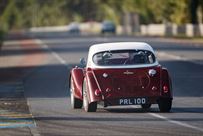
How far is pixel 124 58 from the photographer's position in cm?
1800

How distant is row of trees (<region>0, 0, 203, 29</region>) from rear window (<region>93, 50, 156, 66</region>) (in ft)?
226

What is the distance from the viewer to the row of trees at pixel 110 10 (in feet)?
305

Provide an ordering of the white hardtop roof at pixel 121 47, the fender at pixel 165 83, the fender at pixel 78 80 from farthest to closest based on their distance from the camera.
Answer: the fender at pixel 78 80, the white hardtop roof at pixel 121 47, the fender at pixel 165 83

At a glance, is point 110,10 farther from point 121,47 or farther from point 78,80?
point 121,47

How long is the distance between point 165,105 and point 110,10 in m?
140

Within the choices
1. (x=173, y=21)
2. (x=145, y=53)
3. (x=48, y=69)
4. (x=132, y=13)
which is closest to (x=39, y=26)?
(x=132, y=13)

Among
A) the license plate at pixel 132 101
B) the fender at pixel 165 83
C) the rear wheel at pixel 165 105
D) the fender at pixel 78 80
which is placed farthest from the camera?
the fender at pixel 78 80

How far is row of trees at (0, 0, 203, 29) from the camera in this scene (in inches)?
3661

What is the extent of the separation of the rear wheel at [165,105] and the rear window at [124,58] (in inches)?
35.0

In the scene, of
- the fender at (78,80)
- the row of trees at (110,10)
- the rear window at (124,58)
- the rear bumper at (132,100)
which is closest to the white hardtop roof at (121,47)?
the rear window at (124,58)

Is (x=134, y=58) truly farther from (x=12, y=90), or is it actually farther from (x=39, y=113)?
(x=12, y=90)

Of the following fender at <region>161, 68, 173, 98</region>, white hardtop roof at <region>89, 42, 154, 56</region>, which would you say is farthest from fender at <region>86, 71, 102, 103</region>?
fender at <region>161, 68, 173, 98</region>

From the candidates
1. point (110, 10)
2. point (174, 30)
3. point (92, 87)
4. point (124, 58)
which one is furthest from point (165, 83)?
point (110, 10)

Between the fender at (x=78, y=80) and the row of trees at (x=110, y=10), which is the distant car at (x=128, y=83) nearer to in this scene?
the fender at (x=78, y=80)
